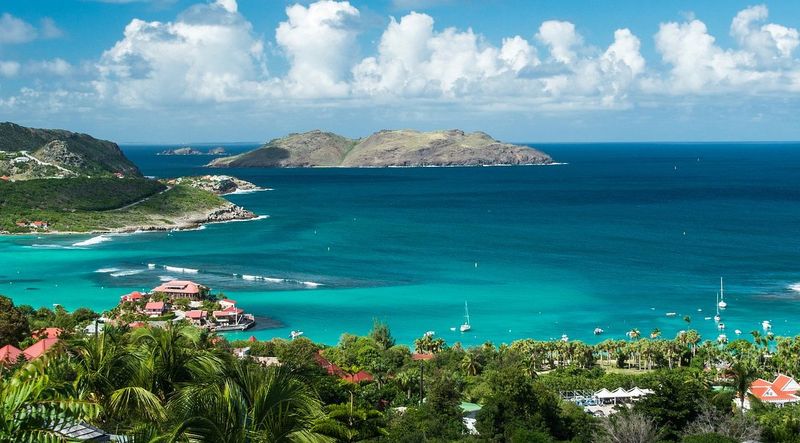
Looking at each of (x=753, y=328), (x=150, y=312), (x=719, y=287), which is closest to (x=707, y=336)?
(x=753, y=328)

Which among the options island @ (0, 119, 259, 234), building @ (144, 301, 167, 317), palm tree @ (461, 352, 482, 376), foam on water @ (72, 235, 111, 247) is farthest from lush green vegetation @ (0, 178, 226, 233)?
palm tree @ (461, 352, 482, 376)

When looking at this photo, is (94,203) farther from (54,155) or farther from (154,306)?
(154,306)

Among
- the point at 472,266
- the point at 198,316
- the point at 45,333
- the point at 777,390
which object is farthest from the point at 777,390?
the point at 472,266

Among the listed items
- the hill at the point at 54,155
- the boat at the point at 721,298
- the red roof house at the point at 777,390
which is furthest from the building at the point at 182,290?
the hill at the point at 54,155

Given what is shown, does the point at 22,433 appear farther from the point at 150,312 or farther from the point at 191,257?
the point at 191,257

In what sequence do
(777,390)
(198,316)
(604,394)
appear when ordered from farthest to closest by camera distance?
(198,316), (777,390), (604,394)

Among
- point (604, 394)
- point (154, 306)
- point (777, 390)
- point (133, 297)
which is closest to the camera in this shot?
point (604, 394)
